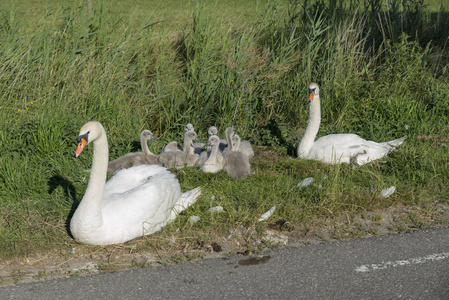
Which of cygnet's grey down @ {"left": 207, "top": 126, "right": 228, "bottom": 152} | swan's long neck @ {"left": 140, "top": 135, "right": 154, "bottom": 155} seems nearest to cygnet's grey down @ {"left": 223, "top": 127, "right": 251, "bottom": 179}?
cygnet's grey down @ {"left": 207, "top": 126, "right": 228, "bottom": 152}

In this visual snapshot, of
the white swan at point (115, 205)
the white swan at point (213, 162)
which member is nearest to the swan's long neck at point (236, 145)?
the white swan at point (213, 162)

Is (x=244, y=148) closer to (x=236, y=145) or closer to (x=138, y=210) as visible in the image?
(x=236, y=145)

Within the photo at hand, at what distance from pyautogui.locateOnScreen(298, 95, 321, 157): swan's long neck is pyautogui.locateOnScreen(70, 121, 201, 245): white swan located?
2390 millimetres

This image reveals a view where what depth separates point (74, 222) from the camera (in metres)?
4.71

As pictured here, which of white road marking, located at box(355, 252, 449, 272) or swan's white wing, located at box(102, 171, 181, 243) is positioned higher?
swan's white wing, located at box(102, 171, 181, 243)

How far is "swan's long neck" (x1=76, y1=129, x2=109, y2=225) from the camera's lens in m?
4.61

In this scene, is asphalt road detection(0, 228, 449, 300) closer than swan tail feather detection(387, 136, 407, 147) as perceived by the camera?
Yes

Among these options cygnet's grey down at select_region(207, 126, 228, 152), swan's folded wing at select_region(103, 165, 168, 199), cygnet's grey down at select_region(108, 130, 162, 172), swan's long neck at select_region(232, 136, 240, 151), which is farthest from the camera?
cygnet's grey down at select_region(207, 126, 228, 152)

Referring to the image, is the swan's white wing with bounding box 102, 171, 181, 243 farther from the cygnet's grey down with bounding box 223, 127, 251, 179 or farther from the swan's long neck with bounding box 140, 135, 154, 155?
the swan's long neck with bounding box 140, 135, 154, 155

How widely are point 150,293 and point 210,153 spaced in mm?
2890

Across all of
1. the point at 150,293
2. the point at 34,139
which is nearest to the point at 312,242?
the point at 150,293

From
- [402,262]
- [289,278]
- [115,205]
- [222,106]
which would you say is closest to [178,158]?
[222,106]

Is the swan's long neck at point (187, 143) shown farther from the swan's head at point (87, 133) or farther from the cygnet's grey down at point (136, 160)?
the swan's head at point (87, 133)

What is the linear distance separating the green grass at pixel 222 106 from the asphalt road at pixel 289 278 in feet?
2.15
